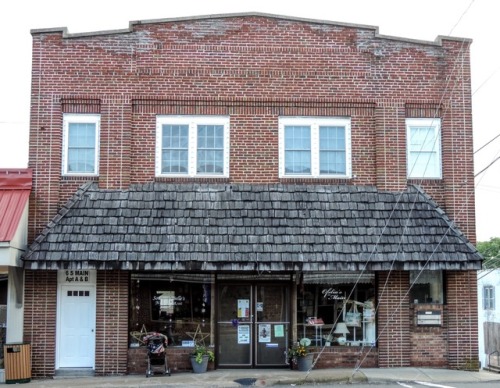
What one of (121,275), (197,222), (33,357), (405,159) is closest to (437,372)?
(405,159)

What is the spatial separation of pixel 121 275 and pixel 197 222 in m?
2.31

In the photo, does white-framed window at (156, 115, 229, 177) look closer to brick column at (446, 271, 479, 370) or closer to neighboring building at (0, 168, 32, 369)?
neighboring building at (0, 168, 32, 369)

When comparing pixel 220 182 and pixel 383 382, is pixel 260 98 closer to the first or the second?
pixel 220 182

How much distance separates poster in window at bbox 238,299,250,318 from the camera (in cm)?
1678

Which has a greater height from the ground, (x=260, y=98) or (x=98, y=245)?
(x=260, y=98)

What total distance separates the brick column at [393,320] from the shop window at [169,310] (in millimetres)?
4181

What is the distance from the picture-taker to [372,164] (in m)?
17.3

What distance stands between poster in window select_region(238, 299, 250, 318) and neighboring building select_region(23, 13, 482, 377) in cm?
12

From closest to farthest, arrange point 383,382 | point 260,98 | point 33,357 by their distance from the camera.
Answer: point 383,382, point 33,357, point 260,98

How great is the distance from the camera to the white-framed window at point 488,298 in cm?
4112

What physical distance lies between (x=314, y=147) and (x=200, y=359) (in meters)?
5.89

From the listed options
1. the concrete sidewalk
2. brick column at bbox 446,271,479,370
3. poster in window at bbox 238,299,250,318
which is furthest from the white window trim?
poster in window at bbox 238,299,250,318

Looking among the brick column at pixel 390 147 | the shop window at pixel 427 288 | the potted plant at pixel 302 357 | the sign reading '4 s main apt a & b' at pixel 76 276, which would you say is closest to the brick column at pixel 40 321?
the sign reading '4 s main apt a & b' at pixel 76 276

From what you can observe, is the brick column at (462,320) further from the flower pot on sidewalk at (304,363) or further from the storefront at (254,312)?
the flower pot on sidewalk at (304,363)
